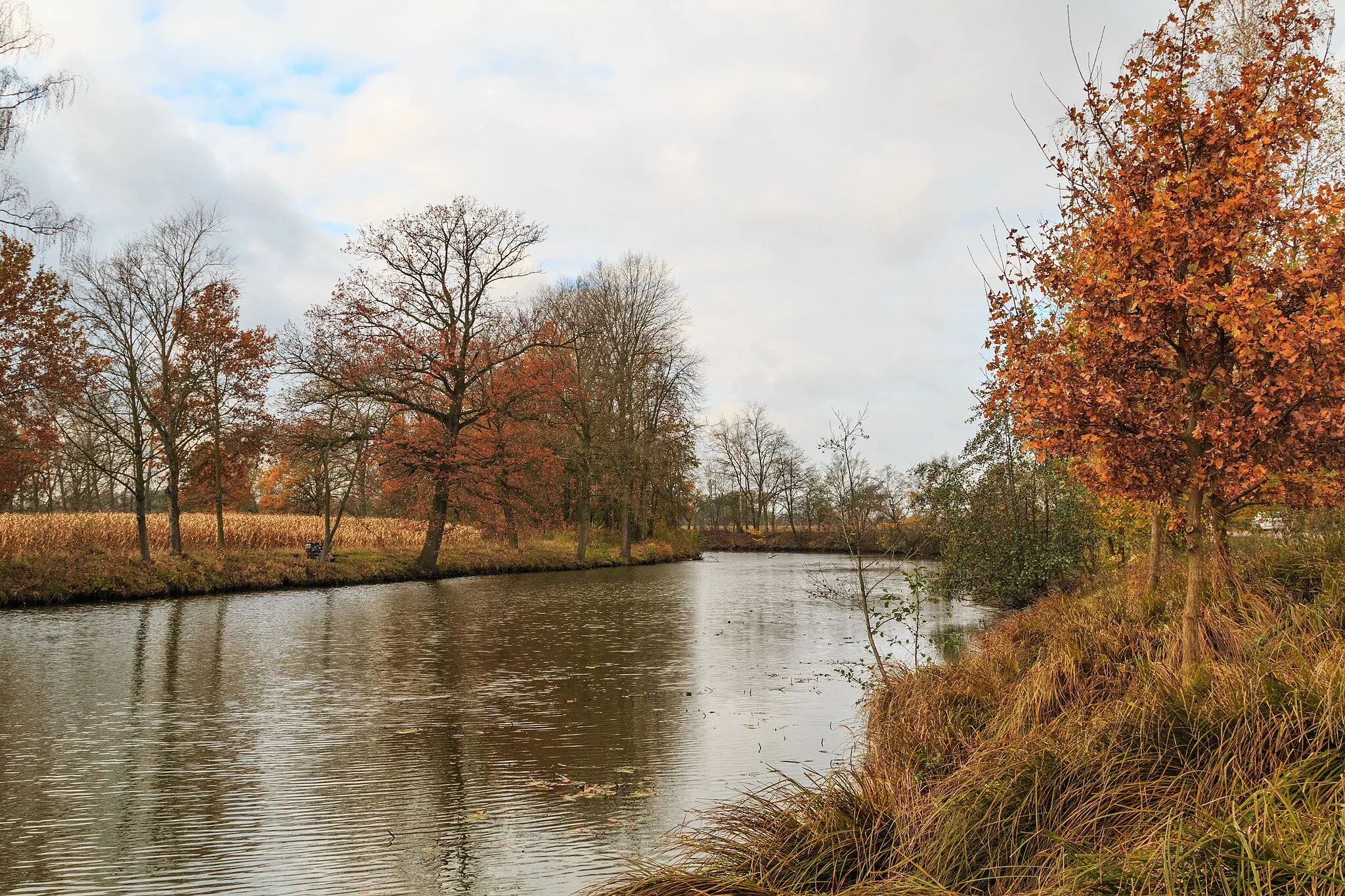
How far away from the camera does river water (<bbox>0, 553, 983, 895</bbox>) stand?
550 cm

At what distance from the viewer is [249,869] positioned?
5.29 m

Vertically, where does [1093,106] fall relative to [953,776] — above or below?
above

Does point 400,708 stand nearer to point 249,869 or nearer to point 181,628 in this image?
point 249,869

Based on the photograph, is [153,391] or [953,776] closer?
[953,776]

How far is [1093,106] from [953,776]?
490cm

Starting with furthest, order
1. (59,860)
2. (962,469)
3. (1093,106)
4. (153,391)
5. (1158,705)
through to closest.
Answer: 1. (153,391)
2. (962,469)
3. (1093,106)
4. (59,860)
5. (1158,705)

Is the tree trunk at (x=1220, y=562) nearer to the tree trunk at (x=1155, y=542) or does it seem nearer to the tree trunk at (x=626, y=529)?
the tree trunk at (x=1155, y=542)

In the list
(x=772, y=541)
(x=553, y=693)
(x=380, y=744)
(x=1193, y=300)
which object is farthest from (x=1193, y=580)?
(x=772, y=541)

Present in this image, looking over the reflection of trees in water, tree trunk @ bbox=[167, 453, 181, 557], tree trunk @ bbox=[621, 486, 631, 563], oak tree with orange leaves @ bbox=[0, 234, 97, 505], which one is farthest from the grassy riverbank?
tree trunk @ bbox=[621, 486, 631, 563]

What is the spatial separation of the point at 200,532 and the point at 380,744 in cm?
2282

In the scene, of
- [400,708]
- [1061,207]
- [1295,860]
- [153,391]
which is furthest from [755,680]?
[153,391]

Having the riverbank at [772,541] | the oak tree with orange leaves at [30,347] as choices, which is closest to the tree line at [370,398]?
the oak tree with orange leaves at [30,347]

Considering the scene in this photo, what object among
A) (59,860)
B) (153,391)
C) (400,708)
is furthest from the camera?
(153,391)

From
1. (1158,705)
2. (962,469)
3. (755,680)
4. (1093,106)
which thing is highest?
(1093,106)
